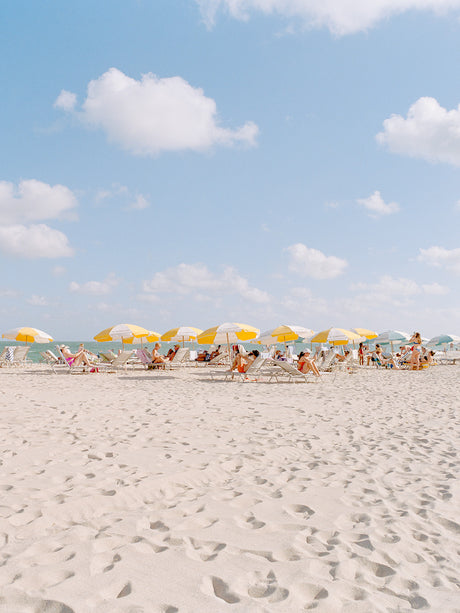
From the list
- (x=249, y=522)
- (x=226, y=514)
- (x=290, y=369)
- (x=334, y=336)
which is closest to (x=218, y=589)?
(x=249, y=522)

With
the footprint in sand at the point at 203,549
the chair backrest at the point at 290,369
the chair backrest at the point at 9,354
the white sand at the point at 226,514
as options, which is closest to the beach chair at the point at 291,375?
the chair backrest at the point at 290,369

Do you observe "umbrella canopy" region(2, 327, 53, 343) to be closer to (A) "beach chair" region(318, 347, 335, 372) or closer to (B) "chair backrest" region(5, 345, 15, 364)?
(B) "chair backrest" region(5, 345, 15, 364)

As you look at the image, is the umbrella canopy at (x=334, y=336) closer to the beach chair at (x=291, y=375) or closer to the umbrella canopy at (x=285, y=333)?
the umbrella canopy at (x=285, y=333)

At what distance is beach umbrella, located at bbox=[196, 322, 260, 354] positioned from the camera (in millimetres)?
14148

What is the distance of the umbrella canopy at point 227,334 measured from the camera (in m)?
14.1

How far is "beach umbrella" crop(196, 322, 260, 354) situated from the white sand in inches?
307

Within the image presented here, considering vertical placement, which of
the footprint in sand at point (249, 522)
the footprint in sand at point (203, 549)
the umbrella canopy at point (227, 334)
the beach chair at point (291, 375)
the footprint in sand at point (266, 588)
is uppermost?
the umbrella canopy at point (227, 334)

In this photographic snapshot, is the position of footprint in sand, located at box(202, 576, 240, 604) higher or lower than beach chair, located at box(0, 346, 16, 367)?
lower

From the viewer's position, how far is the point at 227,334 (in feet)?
49.9

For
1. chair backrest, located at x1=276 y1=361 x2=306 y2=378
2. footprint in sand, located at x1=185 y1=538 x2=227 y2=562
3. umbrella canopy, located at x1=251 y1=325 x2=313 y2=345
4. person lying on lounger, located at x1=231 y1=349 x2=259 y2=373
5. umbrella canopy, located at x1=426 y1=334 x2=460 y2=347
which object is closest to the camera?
footprint in sand, located at x1=185 y1=538 x2=227 y2=562

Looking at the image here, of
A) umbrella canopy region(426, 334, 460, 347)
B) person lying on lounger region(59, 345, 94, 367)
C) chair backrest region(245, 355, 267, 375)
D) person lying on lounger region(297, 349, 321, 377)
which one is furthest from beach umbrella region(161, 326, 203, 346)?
umbrella canopy region(426, 334, 460, 347)

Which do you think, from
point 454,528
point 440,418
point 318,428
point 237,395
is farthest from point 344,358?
point 454,528

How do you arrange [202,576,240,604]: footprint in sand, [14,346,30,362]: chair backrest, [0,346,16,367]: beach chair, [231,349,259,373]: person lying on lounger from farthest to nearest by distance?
1. [0,346,16,367]: beach chair
2. [14,346,30,362]: chair backrest
3. [231,349,259,373]: person lying on lounger
4. [202,576,240,604]: footprint in sand

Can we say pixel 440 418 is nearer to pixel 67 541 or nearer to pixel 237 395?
pixel 237 395
